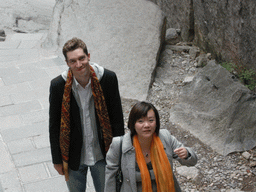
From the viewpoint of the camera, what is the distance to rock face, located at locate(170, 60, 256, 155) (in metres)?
4.75

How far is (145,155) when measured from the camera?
2428mm

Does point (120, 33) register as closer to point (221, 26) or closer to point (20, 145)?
point (221, 26)

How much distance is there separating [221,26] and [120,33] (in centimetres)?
191

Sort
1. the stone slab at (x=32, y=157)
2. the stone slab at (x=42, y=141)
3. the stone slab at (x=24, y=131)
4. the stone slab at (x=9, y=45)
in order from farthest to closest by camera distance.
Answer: the stone slab at (x=9, y=45)
the stone slab at (x=24, y=131)
the stone slab at (x=42, y=141)
the stone slab at (x=32, y=157)

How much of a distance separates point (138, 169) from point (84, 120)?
62cm

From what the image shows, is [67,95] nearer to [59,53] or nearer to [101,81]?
[101,81]

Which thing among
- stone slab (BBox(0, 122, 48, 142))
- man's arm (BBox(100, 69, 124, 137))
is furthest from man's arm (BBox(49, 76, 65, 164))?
stone slab (BBox(0, 122, 48, 142))

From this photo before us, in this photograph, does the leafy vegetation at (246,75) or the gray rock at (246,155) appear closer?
the gray rock at (246,155)

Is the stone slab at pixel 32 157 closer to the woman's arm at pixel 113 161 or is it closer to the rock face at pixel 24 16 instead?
the woman's arm at pixel 113 161

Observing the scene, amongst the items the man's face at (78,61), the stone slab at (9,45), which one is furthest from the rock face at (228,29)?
the stone slab at (9,45)

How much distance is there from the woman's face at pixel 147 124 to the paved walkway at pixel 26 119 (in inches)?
75.0

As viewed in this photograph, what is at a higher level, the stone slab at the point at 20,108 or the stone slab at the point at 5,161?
the stone slab at the point at 20,108

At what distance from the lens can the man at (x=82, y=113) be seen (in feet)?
8.63

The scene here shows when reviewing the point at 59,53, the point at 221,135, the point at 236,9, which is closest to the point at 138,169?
the point at 221,135
